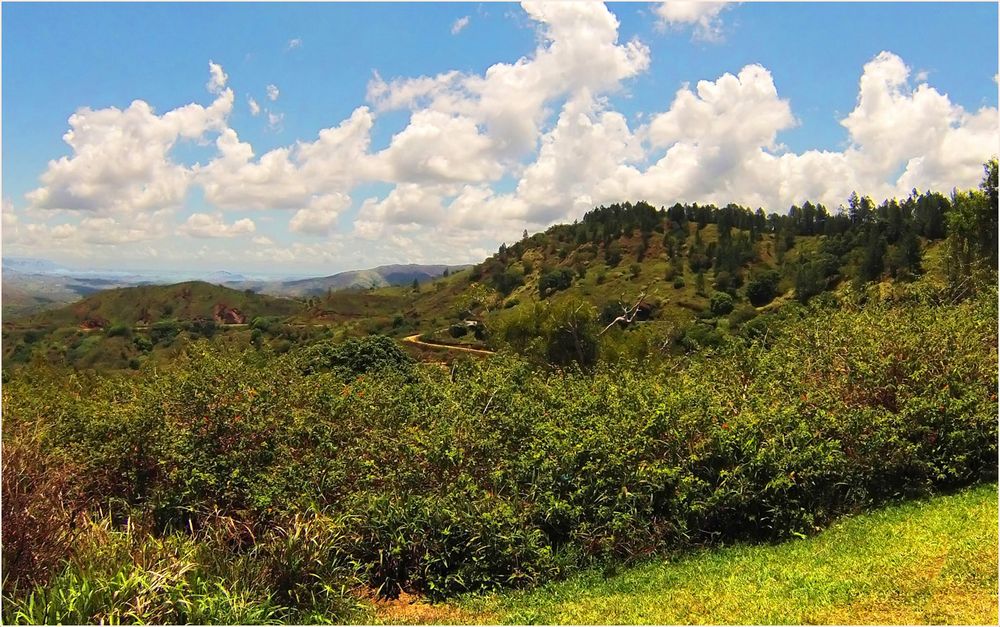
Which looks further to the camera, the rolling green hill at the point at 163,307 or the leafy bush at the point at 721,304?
the rolling green hill at the point at 163,307

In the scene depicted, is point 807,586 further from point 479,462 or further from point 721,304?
point 721,304

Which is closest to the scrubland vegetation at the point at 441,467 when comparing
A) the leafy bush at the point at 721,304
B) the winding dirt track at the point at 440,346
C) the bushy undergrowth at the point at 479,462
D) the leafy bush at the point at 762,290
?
the bushy undergrowth at the point at 479,462

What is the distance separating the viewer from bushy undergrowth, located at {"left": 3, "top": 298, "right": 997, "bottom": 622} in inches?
352

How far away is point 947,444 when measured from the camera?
11.1m

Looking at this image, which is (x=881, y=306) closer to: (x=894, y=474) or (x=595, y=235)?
(x=894, y=474)

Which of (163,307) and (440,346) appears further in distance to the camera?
(163,307)

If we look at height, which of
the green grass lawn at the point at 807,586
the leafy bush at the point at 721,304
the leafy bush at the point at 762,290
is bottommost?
the green grass lawn at the point at 807,586

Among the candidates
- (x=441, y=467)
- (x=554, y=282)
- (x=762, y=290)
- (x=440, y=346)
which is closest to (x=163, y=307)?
(x=554, y=282)

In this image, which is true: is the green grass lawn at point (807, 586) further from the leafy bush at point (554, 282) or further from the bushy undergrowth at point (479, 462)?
the leafy bush at point (554, 282)

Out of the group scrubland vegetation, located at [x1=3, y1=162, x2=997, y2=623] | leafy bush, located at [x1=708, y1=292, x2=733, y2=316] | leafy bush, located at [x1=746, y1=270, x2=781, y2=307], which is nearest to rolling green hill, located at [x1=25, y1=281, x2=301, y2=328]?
leafy bush, located at [x1=708, y1=292, x2=733, y2=316]

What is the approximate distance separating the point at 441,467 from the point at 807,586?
209 inches

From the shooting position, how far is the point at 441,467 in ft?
33.5

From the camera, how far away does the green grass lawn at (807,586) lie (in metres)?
6.55

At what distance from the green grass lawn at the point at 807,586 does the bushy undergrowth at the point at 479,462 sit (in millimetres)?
642
